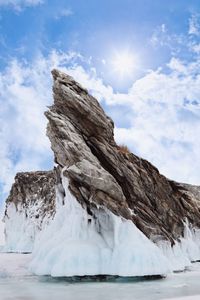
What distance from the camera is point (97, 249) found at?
17.9 metres

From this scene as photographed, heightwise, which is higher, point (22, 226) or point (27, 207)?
point (27, 207)

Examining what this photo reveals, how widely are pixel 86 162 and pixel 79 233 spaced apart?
3.59 metres

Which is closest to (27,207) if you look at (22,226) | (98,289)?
(22,226)

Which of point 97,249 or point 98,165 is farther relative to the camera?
point 98,165

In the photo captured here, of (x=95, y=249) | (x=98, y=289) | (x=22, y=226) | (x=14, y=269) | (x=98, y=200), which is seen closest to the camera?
(x=98, y=289)

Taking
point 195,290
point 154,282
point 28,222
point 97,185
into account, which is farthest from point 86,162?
point 28,222

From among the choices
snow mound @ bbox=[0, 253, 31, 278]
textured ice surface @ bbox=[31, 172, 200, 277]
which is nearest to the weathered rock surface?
textured ice surface @ bbox=[31, 172, 200, 277]

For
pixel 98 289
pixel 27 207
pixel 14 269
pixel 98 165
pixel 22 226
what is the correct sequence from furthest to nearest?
pixel 27 207 < pixel 22 226 < pixel 14 269 < pixel 98 165 < pixel 98 289

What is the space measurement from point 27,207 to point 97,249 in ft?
123

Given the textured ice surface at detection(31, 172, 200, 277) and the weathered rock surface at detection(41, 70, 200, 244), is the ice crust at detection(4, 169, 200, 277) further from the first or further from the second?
the weathered rock surface at detection(41, 70, 200, 244)

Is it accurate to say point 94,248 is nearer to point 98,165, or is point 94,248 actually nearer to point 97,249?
point 97,249

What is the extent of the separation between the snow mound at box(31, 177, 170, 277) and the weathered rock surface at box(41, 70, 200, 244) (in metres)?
0.70

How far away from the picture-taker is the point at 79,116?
21484 mm

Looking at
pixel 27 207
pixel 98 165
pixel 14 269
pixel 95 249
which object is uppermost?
pixel 27 207
